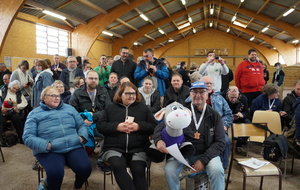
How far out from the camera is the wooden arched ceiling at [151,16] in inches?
360

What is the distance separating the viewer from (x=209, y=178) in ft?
6.51

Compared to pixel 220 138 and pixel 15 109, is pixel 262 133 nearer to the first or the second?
pixel 220 138

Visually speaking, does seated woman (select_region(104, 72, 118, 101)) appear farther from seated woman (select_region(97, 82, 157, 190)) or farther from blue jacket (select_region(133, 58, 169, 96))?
seated woman (select_region(97, 82, 157, 190))

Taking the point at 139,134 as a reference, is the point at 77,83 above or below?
above

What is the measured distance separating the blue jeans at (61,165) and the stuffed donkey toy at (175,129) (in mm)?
625

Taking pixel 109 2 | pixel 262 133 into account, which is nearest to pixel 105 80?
pixel 262 133

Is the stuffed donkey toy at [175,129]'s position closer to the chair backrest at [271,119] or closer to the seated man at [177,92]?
the seated man at [177,92]

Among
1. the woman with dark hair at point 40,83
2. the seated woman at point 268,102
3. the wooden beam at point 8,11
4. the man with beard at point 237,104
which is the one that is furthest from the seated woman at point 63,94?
the wooden beam at point 8,11

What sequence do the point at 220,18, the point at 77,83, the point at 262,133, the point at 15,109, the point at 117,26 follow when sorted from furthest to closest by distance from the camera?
the point at 220,18, the point at 117,26, the point at 15,109, the point at 77,83, the point at 262,133

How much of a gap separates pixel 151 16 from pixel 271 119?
10.9 m

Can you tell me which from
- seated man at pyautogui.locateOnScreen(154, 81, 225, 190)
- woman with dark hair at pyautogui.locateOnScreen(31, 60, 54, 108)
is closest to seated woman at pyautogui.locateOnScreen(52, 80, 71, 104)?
woman with dark hair at pyautogui.locateOnScreen(31, 60, 54, 108)

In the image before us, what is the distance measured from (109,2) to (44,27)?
2795mm

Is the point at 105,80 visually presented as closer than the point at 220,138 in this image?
No

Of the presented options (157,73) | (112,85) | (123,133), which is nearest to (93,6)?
(157,73)
